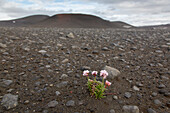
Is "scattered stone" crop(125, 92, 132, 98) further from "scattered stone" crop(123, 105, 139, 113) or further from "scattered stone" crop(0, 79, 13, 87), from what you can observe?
"scattered stone" crop(0, 79, 13, 87)

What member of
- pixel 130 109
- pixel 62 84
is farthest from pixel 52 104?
pixel 130 109

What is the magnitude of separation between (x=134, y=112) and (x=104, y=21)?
85.6 ft

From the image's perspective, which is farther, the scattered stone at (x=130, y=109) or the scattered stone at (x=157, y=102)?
the scattered stone at (x=157, y=102)

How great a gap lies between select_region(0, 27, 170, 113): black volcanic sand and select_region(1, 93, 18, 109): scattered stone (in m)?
0.09

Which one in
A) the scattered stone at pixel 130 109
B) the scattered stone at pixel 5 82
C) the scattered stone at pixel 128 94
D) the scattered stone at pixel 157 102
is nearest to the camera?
the scattered stone at pixel 130 109

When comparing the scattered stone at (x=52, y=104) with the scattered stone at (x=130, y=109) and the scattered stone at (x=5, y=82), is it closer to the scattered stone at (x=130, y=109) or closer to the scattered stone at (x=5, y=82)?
the scattered stone at (x=5, y=82)

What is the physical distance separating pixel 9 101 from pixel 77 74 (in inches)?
82.8

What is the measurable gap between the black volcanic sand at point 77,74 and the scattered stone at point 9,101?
3.6 inches

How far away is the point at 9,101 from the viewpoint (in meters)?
3.40

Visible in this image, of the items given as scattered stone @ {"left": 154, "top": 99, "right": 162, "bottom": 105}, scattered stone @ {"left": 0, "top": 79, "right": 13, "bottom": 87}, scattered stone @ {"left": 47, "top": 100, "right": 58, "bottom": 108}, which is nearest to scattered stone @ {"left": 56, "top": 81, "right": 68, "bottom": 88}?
scattered stone @ {"left": 47, "top": 100, "right": 58, "bottom": 108}

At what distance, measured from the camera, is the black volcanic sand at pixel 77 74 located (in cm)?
342

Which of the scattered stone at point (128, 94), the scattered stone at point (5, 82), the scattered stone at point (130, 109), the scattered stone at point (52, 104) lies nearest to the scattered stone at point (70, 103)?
the scattered stone at point (52, 104)

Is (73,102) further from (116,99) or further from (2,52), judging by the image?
(2,52)

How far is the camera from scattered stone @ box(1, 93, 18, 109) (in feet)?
10.9
